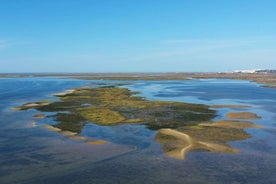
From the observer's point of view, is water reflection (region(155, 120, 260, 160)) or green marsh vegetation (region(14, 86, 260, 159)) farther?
green marsh vegetation (region(14, 86, 260, 159))

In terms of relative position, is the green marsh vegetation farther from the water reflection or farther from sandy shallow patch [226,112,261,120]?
sandy shallow patch [226,112,261,120]

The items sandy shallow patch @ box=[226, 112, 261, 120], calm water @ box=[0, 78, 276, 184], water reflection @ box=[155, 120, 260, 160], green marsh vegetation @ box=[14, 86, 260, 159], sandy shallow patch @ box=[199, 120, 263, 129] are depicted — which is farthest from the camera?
sandy shallow patch @ box=[226, 112, 261, 120]

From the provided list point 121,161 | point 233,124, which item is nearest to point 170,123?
point 233,124

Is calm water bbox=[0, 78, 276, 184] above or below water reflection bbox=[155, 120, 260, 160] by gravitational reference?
below

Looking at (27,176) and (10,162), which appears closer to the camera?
(27,176)

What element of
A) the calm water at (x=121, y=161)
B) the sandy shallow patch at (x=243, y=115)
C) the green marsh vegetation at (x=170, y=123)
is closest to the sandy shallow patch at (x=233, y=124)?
the green marsh vegetation at (x=170, y=123)

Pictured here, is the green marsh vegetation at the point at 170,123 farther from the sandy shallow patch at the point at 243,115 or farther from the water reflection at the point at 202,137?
the sandy shallow patch at the point at 243,115

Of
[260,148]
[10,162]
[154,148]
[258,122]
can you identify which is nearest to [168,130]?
[154,148]

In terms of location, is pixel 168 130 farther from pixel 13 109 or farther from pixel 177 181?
pixel 13 109

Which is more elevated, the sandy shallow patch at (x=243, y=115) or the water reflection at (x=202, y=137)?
the sandy shallow patch at (x=243, y=115)

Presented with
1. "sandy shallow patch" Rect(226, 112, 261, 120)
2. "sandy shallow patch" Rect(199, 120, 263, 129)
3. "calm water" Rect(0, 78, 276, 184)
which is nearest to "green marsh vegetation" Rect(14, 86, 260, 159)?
"sandy shallow patch" Rect(199, 120, 263, 129)

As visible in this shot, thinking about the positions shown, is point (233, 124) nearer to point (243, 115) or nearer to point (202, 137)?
point (243, 115)
